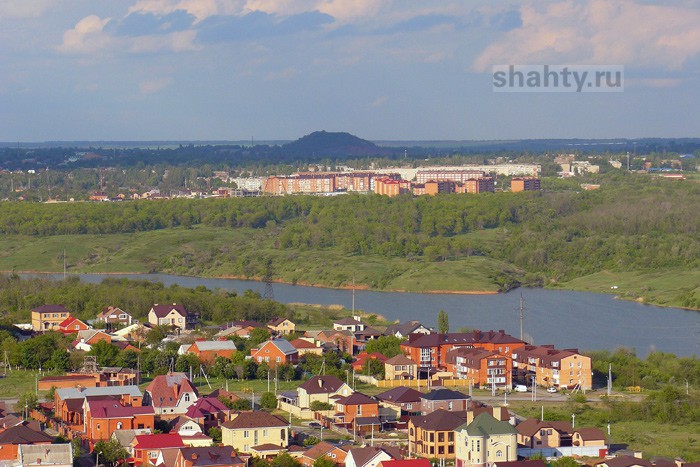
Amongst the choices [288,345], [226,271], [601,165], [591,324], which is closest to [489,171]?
[601,165]

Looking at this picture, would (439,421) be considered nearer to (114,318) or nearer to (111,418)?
(111,418)

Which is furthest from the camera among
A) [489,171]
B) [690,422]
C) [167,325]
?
[489,171]

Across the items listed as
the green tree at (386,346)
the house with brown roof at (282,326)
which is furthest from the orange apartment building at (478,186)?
the green tree at (386,346)

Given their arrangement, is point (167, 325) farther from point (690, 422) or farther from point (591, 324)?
point (690, 422)

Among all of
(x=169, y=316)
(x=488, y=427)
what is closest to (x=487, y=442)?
(x=488, y=427)

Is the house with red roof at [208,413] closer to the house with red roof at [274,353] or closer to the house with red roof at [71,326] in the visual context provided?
the house with red roof at [274,353]

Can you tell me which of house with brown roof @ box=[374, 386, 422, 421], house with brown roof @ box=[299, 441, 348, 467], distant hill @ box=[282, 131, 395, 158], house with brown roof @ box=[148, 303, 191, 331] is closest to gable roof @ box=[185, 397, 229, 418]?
house with brown roof @ box=[374, 386, 422, 421]

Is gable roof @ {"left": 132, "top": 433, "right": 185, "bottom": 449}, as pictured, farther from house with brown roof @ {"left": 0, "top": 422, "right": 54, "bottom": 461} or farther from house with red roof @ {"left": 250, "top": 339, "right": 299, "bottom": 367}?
house with red roof @ {"left": 250, "top": 339, "right": 299, "bottom": 367}
